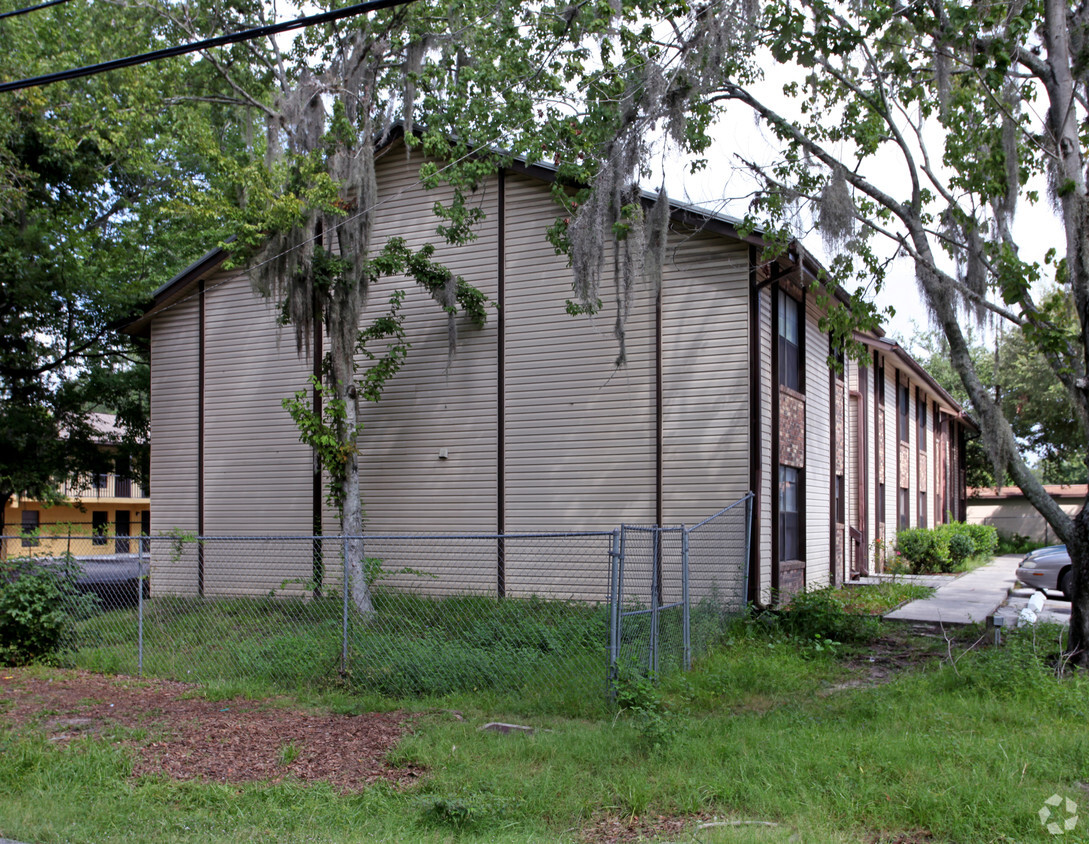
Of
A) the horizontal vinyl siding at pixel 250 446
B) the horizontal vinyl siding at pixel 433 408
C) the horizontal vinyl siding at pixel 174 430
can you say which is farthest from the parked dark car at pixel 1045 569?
the horizontal vinyl siding at pixel 174 430

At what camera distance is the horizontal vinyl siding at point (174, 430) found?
667 inches

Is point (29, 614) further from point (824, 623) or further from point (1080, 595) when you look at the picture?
point (1080, 595)

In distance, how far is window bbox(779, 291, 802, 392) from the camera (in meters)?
14.4

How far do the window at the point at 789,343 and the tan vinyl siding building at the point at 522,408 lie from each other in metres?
0.09

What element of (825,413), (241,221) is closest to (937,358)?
(825,413)

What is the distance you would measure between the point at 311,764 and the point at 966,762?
4537 mm

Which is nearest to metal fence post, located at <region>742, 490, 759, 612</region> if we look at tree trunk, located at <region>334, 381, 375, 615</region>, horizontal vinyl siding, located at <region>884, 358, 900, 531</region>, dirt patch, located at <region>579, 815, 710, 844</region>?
tree trunk, located at <region>334, 381, 375, 615</region>

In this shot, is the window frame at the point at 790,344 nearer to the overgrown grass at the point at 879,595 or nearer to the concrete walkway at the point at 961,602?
the overgrown grass at the point at 879,595

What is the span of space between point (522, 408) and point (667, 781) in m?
8.98

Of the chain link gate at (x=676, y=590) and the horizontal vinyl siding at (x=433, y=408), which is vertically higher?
the horizontal vinyl siding at (x=433, y=408)

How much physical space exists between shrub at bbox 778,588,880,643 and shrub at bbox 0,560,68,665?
29.8ft

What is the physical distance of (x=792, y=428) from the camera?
1459 cm

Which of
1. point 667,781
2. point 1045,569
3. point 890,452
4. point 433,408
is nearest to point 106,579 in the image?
point 433,408

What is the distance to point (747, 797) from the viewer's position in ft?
17.9
